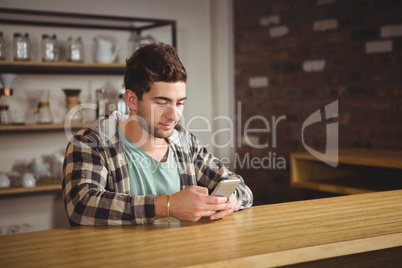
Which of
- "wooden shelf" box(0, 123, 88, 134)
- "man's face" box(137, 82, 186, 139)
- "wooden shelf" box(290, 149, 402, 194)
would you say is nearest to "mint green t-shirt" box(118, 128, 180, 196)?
"man's face" box(137, 82, 186, 139)

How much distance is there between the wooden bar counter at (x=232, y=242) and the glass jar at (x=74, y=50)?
2.09 metres

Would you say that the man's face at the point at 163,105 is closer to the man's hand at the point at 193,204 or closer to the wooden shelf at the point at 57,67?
the man's hand at the point at 193,204

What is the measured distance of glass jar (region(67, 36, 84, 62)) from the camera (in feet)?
11.3

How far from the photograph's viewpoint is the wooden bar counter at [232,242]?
4.00 ft

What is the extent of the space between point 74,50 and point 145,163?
72.2 inches

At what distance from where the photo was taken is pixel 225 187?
158 centimetres

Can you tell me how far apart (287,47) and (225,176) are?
2095mm

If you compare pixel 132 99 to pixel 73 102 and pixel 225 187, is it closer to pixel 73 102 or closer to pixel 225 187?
pixel 225 187

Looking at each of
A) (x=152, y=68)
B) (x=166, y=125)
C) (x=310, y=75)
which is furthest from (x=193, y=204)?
Answer: (x=310, y=75)

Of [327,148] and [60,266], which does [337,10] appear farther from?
[60,266]

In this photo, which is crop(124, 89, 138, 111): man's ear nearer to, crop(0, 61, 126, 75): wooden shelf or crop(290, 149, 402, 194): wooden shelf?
crop(290, 149, 402, 194): wooden shelf

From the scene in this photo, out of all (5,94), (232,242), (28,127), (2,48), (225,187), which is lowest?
(232,242)

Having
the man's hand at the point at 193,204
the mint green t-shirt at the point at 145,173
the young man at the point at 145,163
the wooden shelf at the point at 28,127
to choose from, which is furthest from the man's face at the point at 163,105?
the wooden shelf at the point at 28,127

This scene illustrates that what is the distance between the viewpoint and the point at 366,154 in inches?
116
